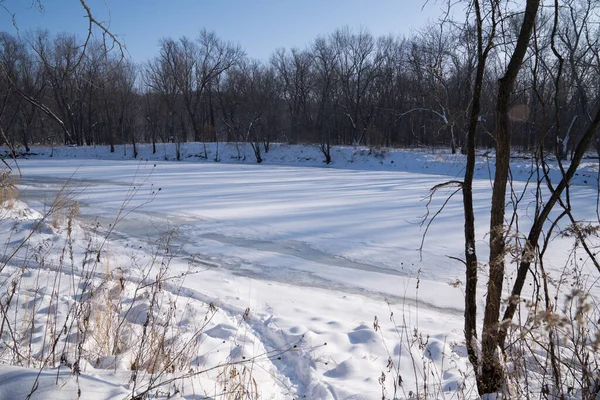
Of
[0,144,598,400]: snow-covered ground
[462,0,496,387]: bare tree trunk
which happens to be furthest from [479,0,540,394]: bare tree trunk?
[0,144,598,400]: snow-covered ground

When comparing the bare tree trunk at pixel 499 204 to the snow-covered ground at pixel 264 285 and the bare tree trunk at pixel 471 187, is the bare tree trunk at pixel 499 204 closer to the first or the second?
the bare tree trunk at pixel 471 187

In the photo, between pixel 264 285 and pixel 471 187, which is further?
pixel 264 285

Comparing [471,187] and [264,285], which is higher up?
[471,187]

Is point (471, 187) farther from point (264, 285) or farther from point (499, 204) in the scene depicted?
point (264, 285)

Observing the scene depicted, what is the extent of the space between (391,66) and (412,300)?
38.8 m

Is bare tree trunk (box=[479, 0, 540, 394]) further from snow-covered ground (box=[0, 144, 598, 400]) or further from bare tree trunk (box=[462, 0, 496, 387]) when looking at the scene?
snow-covered ground (box=[0, 144, 598, 400])

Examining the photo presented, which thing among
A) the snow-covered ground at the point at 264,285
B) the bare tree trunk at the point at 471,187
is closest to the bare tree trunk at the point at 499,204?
the bare tree trunk at the point at 471,187

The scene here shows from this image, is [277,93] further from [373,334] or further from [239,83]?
[373,334]

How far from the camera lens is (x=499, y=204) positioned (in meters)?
2.17

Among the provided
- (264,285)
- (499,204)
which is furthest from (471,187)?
(264,285)

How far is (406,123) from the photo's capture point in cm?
3769

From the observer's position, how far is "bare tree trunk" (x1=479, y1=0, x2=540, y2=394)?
6.46 ft

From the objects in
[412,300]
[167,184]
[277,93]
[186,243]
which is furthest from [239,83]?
[412,300]

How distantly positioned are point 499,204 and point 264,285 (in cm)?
369
